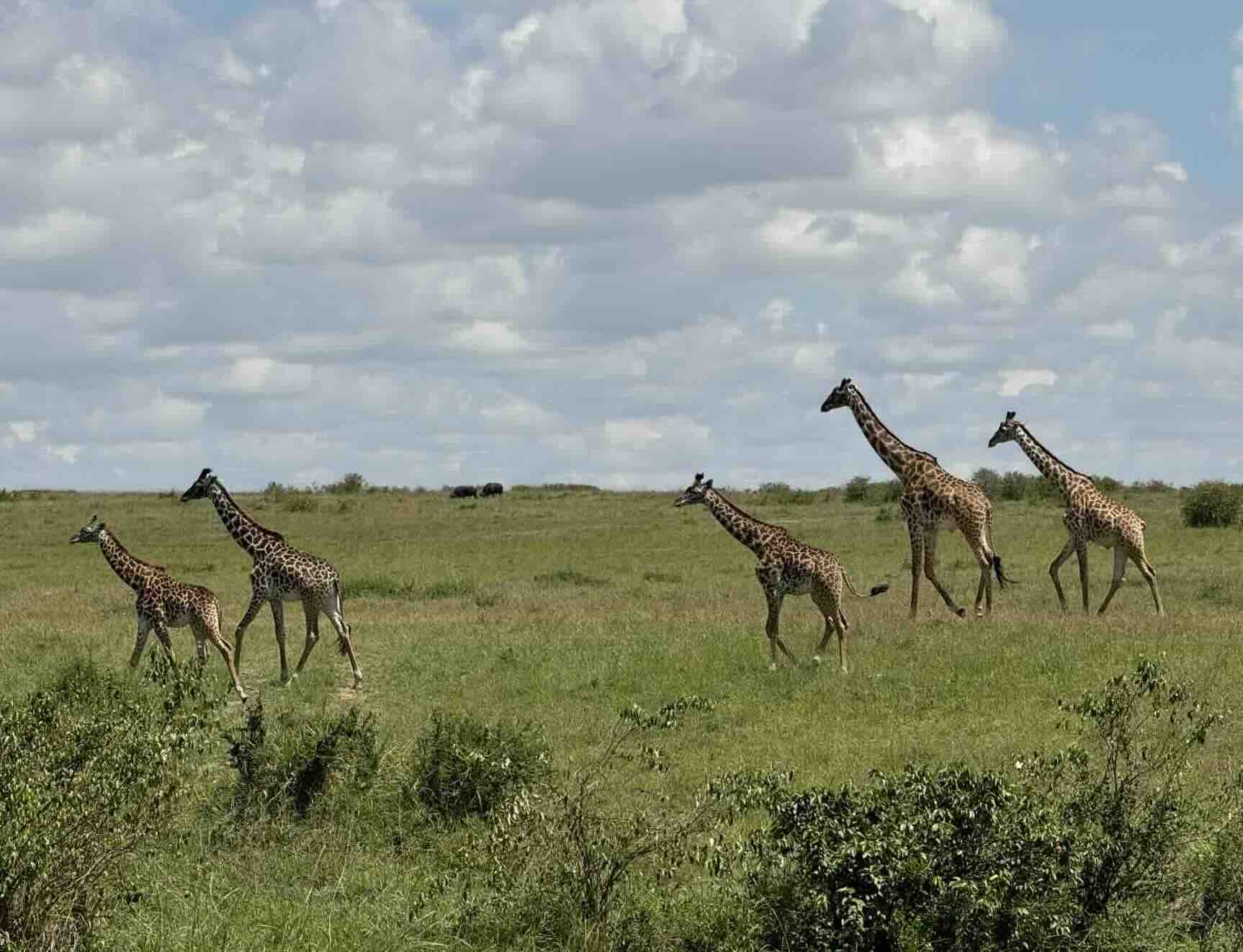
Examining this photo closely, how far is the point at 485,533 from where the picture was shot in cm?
4012

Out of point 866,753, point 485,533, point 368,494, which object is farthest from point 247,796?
point 368,494

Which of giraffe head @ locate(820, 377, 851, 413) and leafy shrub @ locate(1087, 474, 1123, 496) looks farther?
leafy shrub @ locate(1087, 474, 1123, 496)

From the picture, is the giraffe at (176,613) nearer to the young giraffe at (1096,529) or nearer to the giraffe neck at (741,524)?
the giraffe neck at (741,524)

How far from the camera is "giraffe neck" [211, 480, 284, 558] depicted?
1825 centimetres

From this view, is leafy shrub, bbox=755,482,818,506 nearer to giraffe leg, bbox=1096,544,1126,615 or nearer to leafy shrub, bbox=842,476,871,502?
leafy shrub, bbox=842,476,871,502

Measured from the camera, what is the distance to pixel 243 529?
61.8 feet

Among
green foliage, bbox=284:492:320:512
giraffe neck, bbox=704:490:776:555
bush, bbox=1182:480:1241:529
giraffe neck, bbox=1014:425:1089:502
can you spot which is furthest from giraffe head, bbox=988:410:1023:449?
green foliage, bbox=284:492:320:512

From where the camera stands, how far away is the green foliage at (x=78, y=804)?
777cm

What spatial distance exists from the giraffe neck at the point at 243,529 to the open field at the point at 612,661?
1346 mm

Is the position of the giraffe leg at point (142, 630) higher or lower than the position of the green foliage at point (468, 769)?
higher

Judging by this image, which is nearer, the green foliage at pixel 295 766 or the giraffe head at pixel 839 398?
the green foliage at pixel 295 766

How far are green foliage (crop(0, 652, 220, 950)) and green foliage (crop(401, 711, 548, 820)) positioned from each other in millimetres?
2411

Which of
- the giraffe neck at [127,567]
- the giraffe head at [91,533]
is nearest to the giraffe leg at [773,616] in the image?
the giraffe neck at [127,567]

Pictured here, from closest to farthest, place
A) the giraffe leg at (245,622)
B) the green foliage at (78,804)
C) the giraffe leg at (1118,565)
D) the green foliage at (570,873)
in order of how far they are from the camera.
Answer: the green foliage at (78,804) < the green foliage at (570,873) < the giraffe leg at (245,622) < the giraffe leg at (1118,565)
